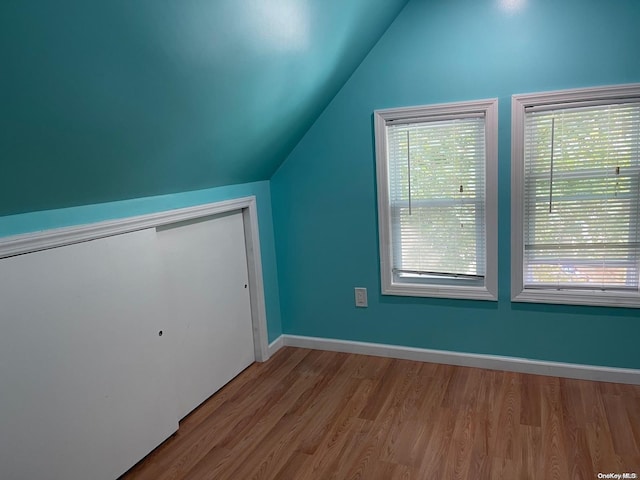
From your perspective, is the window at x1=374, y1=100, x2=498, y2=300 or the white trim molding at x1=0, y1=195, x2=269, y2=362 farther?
the window at x1=374, y1=100, x2=498, y2=300

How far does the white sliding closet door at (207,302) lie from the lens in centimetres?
262

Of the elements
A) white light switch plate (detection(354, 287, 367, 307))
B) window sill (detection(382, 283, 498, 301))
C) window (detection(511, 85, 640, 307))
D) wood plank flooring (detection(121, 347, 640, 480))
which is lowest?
wood plank flooring (detection(121, 347, 640, 480))

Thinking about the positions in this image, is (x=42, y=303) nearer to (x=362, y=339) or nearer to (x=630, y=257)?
(x=362, y=339)

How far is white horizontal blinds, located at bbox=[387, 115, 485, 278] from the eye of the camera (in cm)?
289

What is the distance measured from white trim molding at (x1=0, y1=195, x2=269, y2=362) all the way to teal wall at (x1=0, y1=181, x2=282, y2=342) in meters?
0.03

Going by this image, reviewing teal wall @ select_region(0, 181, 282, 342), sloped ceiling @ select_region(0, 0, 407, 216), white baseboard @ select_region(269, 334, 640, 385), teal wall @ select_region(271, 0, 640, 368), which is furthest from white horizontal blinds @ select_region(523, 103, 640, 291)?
teal wall @ select_region(0, 181, 282, 342)

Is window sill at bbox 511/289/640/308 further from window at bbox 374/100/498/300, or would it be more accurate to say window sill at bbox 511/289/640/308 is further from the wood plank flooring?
the wood plank flooring

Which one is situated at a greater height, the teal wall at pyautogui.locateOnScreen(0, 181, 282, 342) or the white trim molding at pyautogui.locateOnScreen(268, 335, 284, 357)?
the teal wall at pyautogui.locateOnScreen(0, 181, 282, 342)

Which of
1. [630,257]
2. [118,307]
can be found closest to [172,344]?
[118,307]

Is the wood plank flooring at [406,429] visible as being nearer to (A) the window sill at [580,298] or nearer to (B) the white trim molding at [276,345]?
(B) the white trim molding at [276,345]

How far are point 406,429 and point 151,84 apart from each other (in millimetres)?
2042

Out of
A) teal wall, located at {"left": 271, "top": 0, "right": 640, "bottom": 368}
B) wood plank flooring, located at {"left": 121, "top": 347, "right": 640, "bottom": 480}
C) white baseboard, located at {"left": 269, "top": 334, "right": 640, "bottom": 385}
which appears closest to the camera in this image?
wood plank flooring, located at {"left": 121, "top": 347, "right": 640, "bottom": 480}

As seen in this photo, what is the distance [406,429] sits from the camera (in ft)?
8.05

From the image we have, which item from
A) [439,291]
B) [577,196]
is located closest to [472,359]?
[439,291]
